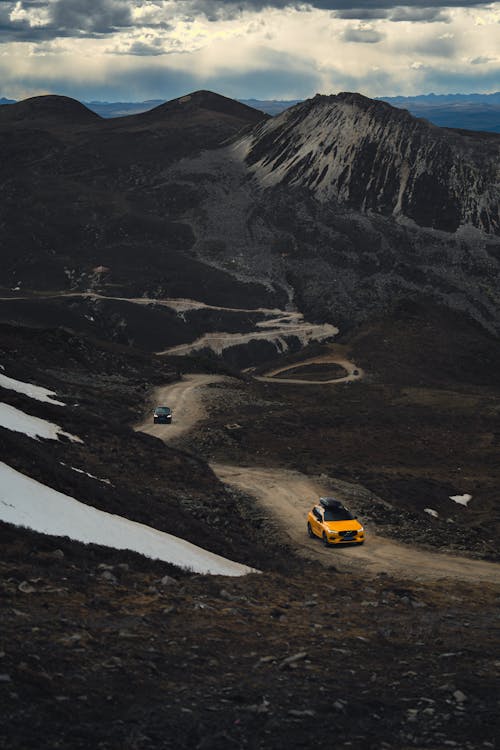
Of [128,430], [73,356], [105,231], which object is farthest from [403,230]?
[128,430]

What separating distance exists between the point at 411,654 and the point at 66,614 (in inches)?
262

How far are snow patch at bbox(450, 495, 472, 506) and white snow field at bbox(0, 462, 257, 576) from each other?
22.2m

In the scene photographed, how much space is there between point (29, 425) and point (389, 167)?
156 m

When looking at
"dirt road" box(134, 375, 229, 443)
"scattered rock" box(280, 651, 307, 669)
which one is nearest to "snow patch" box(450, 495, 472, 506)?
"dirt road" box(134, 375, 229, 443)

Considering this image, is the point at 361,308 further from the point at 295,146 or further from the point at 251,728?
the point at 251,728

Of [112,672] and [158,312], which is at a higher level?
[112,672]

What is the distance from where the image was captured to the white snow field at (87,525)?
23141 millimetres

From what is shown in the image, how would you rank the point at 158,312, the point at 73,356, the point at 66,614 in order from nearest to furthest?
the point at 66,614 → the point at 73,356 → the point at 158,312

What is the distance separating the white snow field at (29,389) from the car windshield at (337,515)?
22.5 meters

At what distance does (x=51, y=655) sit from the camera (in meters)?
14.6

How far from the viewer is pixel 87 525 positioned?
24.7 m

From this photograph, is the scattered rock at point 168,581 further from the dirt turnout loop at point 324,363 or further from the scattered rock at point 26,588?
the dirt turnout loop at point 324,363

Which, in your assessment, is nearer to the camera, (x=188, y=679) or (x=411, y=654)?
(x=188, y=679)

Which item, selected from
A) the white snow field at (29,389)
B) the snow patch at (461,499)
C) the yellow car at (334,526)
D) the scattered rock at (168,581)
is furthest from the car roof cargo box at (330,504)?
the white snow field at (29,389)
